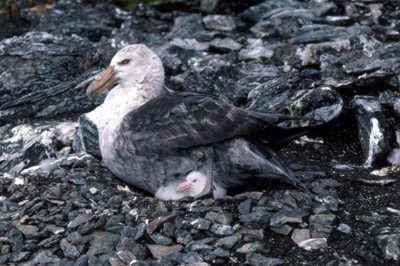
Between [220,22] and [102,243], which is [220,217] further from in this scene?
[220,22]

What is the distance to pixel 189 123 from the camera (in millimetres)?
4609

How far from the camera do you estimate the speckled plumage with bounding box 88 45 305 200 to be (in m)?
4.57

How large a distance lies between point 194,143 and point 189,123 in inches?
6.2

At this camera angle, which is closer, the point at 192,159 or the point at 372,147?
the point at 192,159

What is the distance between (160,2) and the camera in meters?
9.65

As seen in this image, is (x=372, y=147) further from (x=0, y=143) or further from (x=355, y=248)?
(x=0, y=143)

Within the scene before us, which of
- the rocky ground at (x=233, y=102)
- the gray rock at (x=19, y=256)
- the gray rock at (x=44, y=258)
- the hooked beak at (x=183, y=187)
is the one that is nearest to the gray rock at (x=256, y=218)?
the rocky ground at (x=233, y=102)

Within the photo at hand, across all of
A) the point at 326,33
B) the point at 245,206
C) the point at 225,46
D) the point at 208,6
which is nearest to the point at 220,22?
the point at 208,6

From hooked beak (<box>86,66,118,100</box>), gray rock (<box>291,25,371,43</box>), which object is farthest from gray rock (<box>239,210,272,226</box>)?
gray rock (<box>291,25,371,43</box>)

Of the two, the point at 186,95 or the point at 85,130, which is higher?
the point at 186,95

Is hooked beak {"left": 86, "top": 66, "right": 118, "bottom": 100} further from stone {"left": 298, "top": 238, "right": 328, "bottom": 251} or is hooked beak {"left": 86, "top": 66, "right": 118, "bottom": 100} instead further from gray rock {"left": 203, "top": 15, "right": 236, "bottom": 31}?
gray rock {"left": 203, "top": 15, "right": 236, "bottom": 31}

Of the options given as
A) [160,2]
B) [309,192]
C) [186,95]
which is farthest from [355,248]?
[160,2]

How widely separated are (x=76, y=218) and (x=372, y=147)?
2.48 m

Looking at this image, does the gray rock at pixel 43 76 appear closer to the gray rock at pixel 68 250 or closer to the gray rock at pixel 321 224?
the gray rock at pixel 68 250
